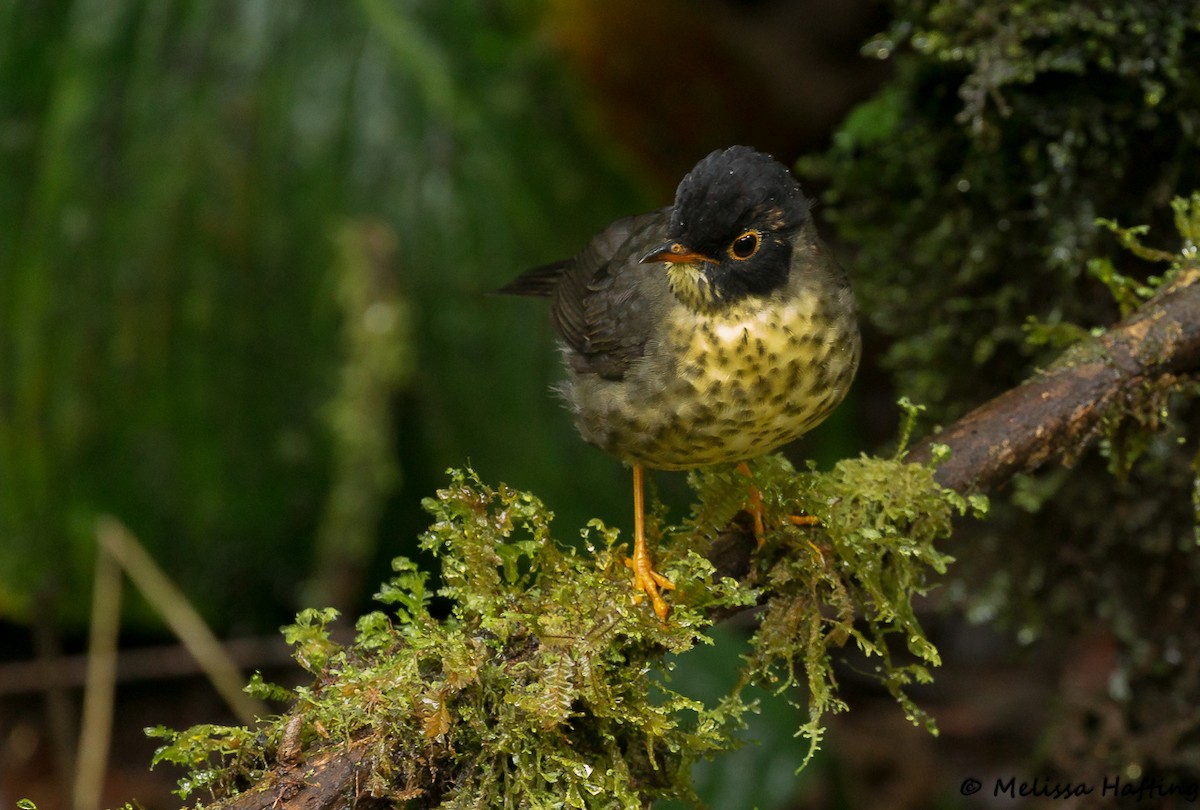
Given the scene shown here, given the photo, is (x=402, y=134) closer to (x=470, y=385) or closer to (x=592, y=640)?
(x=470, y=385)

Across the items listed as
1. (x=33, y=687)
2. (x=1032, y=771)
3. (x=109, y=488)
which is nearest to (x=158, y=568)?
(x=109, y=488)

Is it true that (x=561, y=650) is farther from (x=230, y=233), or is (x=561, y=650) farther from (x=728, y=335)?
(x=230, y=233)

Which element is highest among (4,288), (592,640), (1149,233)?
(4,288)

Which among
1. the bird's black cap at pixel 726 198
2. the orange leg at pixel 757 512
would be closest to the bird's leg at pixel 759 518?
the orange leg at pixel 757 512

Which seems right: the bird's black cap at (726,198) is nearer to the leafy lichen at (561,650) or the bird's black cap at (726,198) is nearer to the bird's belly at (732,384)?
the bird's belly at (732,384)

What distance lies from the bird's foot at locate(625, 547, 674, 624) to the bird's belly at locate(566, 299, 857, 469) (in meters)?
0.22

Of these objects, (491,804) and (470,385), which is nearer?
(491,804)

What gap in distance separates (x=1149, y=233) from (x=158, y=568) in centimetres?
294

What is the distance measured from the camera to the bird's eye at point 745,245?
225 cm

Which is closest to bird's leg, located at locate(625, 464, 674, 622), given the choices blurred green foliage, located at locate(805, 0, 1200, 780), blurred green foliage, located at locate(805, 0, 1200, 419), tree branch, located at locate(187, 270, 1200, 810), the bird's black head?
tree branch, located at locate(187, 270, 1200, 810)

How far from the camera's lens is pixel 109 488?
144 inches

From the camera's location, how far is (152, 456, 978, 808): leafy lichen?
1.77 metres

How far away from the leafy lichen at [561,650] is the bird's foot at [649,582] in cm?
3

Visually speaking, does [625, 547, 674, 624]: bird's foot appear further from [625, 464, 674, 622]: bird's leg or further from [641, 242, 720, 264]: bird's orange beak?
[641, 242, 720, 264]: bird's orange beak
